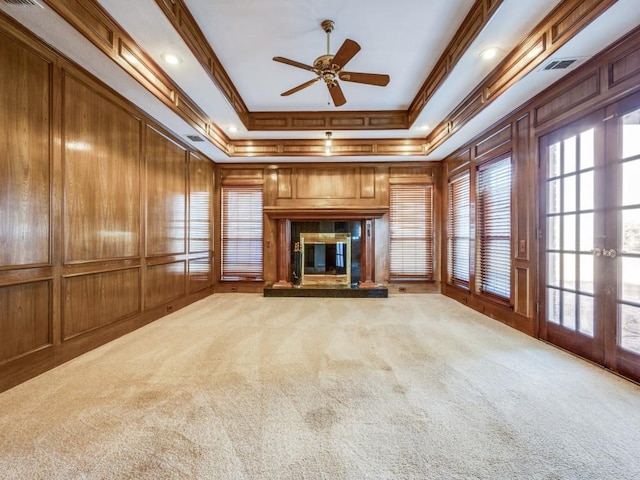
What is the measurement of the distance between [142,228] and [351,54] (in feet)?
10.1

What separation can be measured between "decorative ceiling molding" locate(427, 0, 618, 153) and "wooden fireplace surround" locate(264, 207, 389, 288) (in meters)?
2.37

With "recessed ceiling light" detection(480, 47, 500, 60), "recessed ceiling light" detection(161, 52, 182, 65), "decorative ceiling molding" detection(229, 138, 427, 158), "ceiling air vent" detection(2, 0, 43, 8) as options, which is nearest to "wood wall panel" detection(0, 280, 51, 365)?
"ceiling air vent" detection(2, 0, 43, 8)

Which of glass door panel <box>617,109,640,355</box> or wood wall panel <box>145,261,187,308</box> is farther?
wood wall panel <box>145,261,187,308</box>

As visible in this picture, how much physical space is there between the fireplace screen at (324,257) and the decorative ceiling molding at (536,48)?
3045 mm

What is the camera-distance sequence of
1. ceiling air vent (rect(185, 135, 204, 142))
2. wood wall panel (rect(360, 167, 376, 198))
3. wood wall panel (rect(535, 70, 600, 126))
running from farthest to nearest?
1. wood wall panel (rect(360, 167, 376, 198))
2. ceiling air vent (rect(185, 135, 204, 142))
3. wood wall panel (rect(535, 70, 600, 126))

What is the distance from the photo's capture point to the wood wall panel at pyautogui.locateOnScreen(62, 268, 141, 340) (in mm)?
2623

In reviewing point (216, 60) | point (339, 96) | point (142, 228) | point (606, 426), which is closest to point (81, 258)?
point (142, 228)

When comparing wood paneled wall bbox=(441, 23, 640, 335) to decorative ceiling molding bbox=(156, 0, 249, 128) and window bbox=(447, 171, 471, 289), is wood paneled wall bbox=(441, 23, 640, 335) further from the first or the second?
decorative ceiling molding bbox=(156, 0, 249, 128)

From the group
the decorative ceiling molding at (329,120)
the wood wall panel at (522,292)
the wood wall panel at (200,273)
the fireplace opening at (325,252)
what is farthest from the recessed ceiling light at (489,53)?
the wood wall panel at (200,273)

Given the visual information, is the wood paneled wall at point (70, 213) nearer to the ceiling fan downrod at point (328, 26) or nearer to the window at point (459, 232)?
the ceiling fan downrod at point (328, 26)

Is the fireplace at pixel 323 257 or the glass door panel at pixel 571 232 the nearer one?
the glass door panel at pixel 571 232

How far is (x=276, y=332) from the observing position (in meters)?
3.37

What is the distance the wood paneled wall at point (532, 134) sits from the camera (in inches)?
92.2

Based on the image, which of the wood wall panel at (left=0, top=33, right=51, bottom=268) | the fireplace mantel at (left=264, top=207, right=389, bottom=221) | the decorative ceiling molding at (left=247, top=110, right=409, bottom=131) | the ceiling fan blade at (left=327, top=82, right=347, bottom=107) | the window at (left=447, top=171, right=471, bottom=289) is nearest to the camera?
the wood wall panel at (left=0, top=33, right=51, bottom=268)
